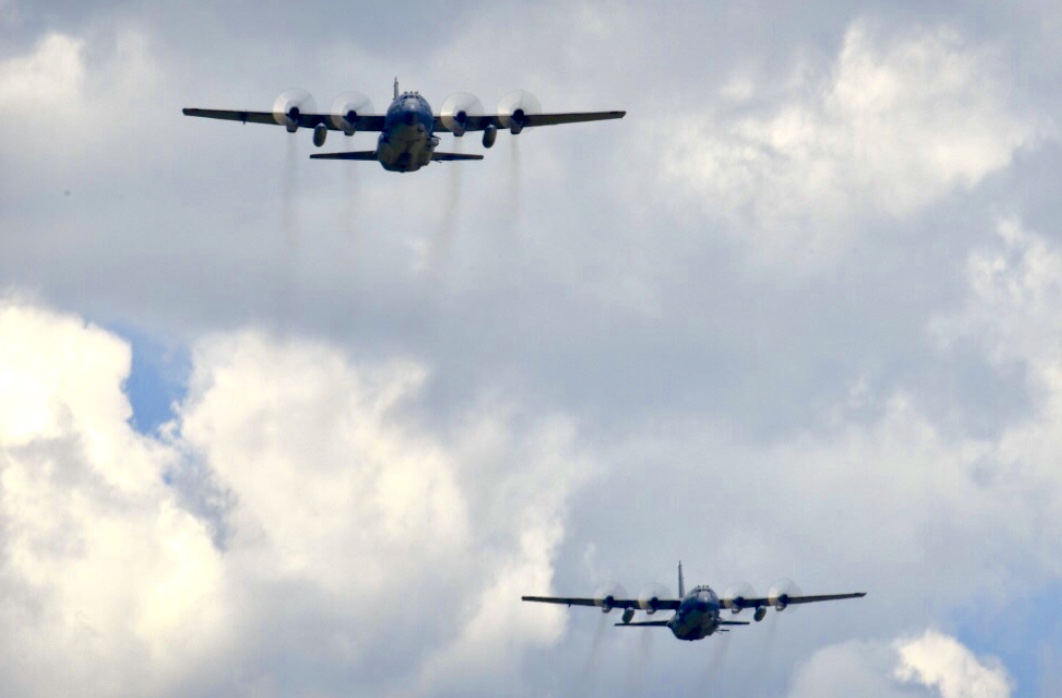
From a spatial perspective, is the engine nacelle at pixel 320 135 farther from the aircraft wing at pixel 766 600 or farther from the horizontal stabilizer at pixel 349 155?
the aircraft wing at pixel 766 600

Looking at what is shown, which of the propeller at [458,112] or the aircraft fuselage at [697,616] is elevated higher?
the propeller at [458,112]

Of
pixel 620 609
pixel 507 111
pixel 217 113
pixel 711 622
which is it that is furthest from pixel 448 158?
pixel 620 609

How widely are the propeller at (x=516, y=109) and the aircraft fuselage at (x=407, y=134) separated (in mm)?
5000

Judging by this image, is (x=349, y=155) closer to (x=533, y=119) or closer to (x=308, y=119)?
(x=308, y=119)

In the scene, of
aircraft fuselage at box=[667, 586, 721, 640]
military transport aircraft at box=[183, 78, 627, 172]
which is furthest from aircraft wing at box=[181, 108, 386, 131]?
aircraft fuselage at box=[667, 586, 721, 640]

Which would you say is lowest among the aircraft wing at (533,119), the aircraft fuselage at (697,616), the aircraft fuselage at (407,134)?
the aircraft fuselage at (697,616)

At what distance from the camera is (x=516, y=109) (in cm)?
12175

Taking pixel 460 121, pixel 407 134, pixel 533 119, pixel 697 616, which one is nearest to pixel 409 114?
pixel 407 134

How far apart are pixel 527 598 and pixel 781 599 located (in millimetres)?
25951

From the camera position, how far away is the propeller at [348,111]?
403 ft

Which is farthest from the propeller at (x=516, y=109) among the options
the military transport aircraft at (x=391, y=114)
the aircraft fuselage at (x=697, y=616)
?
the aircraft fuselage at (x=697, y=616)

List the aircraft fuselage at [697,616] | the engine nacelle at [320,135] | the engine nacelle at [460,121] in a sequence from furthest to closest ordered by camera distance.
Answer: the aircraft fuselage at [697,616]
the engine nacelle at [460,121]
the engine nacelle at [320,135]

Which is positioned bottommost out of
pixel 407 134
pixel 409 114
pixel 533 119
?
pixel 407 134

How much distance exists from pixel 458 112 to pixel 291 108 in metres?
11.4
